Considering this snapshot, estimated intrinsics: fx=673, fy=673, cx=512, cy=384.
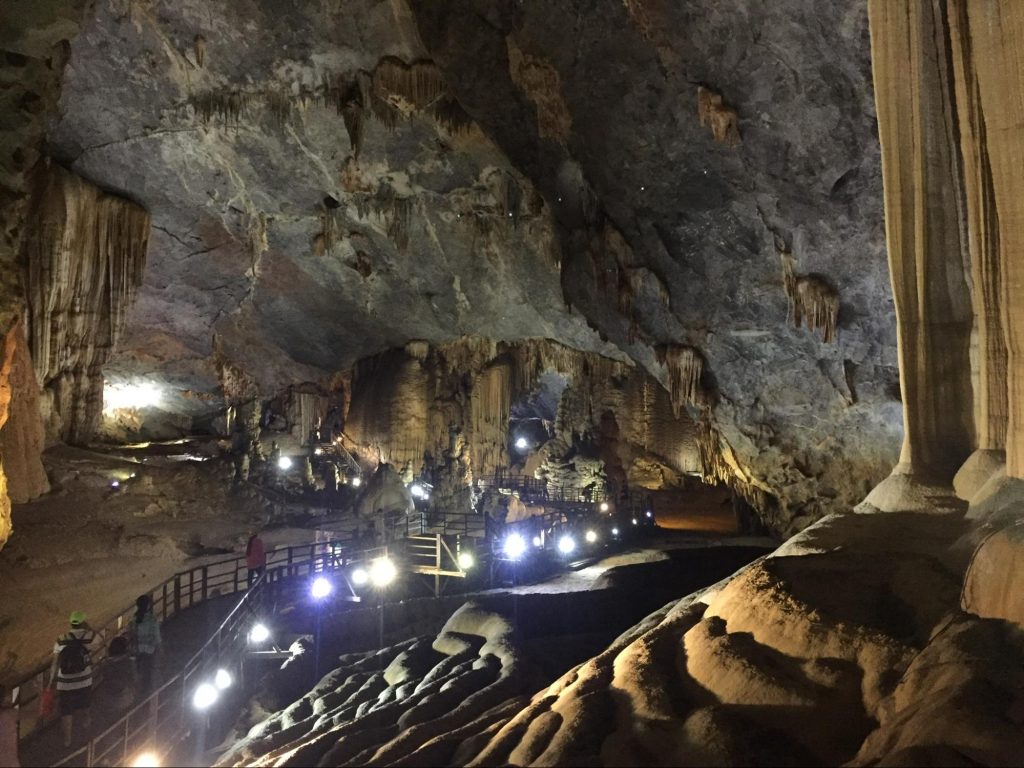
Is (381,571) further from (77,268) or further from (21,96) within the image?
(21,96)

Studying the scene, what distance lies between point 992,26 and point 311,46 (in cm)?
913

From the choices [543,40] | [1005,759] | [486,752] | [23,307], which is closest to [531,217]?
[543,40]

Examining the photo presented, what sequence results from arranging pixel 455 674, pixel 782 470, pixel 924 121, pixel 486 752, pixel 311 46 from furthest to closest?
1. pixel 782 470
2. pixel 311 46
3. pixel 455 674
4. pixel 924 121
5. pixel 486 752

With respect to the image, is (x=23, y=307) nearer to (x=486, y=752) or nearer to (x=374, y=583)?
(x=374, y=583)

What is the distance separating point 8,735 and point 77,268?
1038cm

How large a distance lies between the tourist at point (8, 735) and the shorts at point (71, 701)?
1.14ft

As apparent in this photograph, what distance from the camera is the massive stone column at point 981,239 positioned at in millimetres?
4898

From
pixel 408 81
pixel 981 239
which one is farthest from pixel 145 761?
pixel 408 81

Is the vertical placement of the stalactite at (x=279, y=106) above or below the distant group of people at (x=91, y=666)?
above

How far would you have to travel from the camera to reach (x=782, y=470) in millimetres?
16422

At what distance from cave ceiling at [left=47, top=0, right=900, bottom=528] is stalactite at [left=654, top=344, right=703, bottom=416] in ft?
Result: 0.96

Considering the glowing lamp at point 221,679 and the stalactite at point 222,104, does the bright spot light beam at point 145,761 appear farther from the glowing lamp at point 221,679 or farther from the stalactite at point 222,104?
the stalactite at point 222,104

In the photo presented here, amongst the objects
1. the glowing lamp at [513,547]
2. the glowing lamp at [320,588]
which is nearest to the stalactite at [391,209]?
the glowing lamp at [513,547]

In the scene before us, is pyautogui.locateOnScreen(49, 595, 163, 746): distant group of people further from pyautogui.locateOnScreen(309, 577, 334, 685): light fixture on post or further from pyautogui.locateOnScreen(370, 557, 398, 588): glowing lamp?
pyautogui.locateOnScreen(370, 557, 398, 588): glowing lamp
